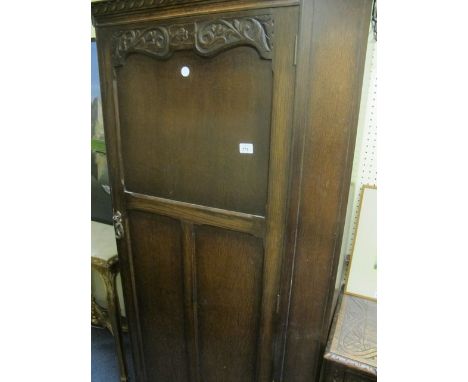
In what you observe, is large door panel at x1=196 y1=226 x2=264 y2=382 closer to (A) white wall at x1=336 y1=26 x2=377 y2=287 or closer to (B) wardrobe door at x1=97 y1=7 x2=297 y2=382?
(B) wardrobe door at x1=97 y1=7 x2=297 y2=382

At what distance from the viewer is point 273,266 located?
0.79 meters

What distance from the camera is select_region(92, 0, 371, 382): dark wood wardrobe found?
0.64 metres

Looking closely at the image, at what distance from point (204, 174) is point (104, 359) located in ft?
5.06

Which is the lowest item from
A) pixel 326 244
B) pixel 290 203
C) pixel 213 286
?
pixel 213 286

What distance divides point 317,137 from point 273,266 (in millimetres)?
369

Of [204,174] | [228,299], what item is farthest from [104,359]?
[204,174]

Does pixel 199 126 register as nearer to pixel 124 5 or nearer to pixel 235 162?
pixel 235 162

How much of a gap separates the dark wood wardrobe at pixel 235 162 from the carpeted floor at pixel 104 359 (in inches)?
32.3

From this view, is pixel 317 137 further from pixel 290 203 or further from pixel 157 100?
pixel 157 100

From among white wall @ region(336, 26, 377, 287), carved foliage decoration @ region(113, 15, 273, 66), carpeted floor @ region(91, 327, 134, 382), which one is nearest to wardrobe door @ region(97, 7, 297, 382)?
carved foliage decoration @ region(113, 15, 273, 66)

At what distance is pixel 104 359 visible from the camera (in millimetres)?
1703

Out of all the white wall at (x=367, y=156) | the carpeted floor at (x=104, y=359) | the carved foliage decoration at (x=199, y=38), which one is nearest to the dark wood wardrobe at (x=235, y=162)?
the carved foliage decoration at (x=199, y=38)

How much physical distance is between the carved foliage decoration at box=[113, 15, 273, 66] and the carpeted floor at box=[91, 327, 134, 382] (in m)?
1.63
